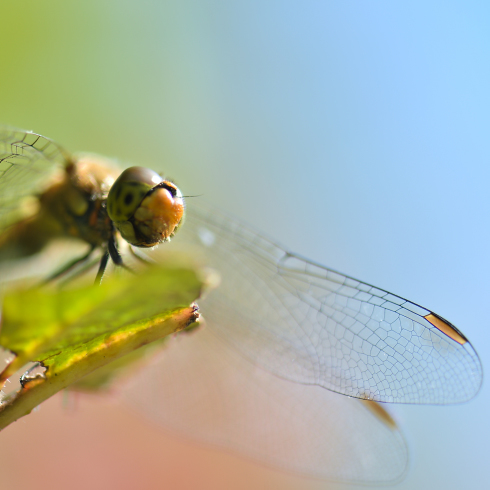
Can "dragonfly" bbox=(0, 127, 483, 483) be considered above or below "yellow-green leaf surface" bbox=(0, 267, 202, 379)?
below

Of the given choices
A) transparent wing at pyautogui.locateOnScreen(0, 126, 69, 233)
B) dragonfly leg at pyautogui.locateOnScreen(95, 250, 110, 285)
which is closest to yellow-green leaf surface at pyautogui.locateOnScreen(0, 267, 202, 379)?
dragonfly leg at pyautogui.locateOnScreen(95, 250, 110, 285)

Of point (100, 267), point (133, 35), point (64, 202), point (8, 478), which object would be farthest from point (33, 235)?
point (133, 35)

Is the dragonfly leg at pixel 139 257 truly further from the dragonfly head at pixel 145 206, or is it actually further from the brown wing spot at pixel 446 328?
the brown wing spot at pixel 446 328

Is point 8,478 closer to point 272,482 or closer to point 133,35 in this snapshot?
point 272,482

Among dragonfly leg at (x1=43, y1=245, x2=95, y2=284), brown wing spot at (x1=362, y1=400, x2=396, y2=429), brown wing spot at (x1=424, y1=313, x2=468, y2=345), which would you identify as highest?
brown wing spot at (x1=424, y1=313, x2=468, y2=345)

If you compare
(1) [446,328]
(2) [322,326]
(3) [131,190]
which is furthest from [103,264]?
(1) [446,328]

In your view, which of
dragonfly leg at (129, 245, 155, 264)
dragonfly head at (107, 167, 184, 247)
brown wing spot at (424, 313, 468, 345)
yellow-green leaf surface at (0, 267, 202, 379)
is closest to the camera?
yellow-green leaf surface at (0, 267, 202, 379)

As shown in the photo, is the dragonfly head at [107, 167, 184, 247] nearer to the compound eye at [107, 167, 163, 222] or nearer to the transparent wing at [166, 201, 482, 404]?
the compound eye at [107, 167, 163, 222]
